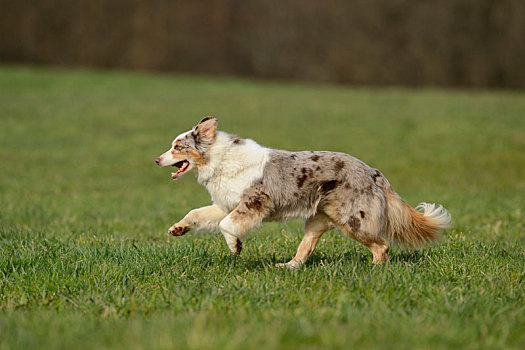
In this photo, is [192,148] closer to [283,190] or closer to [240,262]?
[283,190]

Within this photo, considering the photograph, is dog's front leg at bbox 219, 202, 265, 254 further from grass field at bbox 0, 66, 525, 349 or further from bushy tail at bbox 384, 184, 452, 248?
bushy tail at bbox 384, 184, 452, 248

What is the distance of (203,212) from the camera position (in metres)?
5.12

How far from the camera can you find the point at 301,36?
3275cm

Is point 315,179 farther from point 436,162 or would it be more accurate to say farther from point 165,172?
point 436,162

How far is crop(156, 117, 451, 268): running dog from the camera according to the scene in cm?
499

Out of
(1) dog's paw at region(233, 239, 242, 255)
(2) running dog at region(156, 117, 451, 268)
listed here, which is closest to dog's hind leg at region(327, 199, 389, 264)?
(2) running dog at region(156, 117, 451, 268)

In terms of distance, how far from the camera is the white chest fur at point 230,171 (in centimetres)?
504

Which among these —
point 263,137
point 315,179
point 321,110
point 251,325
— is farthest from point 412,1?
point 251,325

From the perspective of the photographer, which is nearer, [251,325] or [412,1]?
[251,325]

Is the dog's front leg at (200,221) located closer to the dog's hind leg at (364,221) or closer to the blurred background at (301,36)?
the dog's hind leg at (364,221)

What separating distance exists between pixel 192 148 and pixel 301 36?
94.6 feet

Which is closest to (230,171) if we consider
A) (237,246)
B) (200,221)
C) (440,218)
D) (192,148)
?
(192,148)

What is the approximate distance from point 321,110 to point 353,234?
63.1ft

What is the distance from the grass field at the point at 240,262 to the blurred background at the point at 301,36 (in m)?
14.6
